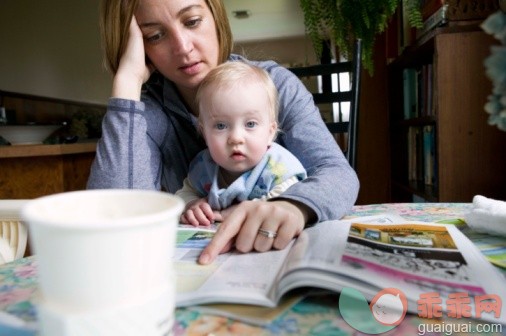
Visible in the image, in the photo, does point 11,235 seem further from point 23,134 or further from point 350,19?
point 23,134

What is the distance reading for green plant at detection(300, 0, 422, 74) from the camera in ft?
5.99

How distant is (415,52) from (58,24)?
2825 millimetres

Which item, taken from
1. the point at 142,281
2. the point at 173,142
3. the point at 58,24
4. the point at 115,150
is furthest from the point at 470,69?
the point at 58,24

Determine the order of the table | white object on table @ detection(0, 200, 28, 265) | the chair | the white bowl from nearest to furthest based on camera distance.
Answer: the table
white object on table @ detection(0, 200, 28, 265)
the chair
the white bowl

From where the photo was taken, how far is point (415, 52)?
1.91m

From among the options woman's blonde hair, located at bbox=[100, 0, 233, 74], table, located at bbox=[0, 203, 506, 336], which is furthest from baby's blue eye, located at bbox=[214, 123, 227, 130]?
table, located at bbox=[0, 203, 506, 336]

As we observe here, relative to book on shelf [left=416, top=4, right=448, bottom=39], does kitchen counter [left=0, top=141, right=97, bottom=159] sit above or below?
below

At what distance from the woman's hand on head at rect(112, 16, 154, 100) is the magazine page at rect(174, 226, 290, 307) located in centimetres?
53

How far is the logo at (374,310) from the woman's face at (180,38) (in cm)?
79

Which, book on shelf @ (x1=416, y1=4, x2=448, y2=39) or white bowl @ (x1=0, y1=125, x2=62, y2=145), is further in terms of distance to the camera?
white bowl @ (x1=0, y1=125, x2=62, y2=145)

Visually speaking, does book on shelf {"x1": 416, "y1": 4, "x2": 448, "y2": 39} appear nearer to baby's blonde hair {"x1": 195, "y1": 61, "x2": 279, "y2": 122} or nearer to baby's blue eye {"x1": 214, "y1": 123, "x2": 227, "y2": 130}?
baby's blonde hair {"x1": 195, "y1": 61, "x2": 279, "y2": 122}

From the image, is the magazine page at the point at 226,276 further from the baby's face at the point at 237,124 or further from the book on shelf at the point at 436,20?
the book on shelf at the point at 436,20

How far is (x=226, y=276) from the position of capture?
0.48 m

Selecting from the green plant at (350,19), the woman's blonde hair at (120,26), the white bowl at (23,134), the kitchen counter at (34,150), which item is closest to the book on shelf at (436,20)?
the green plant at (350,19)
